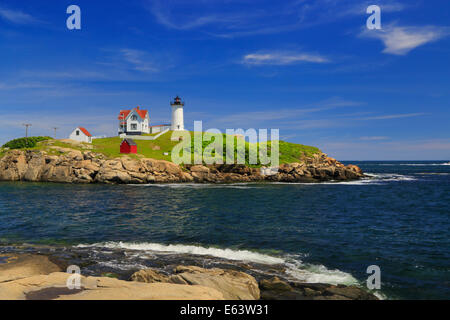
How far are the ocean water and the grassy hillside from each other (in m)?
39.6

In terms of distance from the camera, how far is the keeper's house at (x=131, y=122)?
371 ft

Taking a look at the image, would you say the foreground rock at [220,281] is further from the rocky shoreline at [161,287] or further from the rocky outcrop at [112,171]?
the rocky outcrop at [112,171]

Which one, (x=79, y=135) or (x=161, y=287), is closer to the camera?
(x=161, y=287)

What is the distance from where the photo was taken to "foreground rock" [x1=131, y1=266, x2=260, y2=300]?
40.3ft

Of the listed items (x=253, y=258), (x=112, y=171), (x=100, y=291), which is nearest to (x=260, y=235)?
(x=253, y=258)

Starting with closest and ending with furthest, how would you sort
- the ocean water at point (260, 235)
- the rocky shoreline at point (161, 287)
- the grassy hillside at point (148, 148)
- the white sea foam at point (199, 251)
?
the rocky shoreline at point (161, 287) < the ocean water at point (260, 235) < the white sea foam at point (199, 251) < the grassy hillside at point (148, 148)

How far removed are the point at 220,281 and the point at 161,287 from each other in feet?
9.63

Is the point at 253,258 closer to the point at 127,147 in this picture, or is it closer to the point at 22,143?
the point at 127,147

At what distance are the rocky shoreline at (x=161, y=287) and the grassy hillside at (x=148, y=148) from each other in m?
67.3

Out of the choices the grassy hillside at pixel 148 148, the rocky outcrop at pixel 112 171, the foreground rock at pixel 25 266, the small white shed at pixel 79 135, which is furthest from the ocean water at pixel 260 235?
the small white shed at pixel 79 135

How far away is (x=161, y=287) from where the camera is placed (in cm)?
1114
